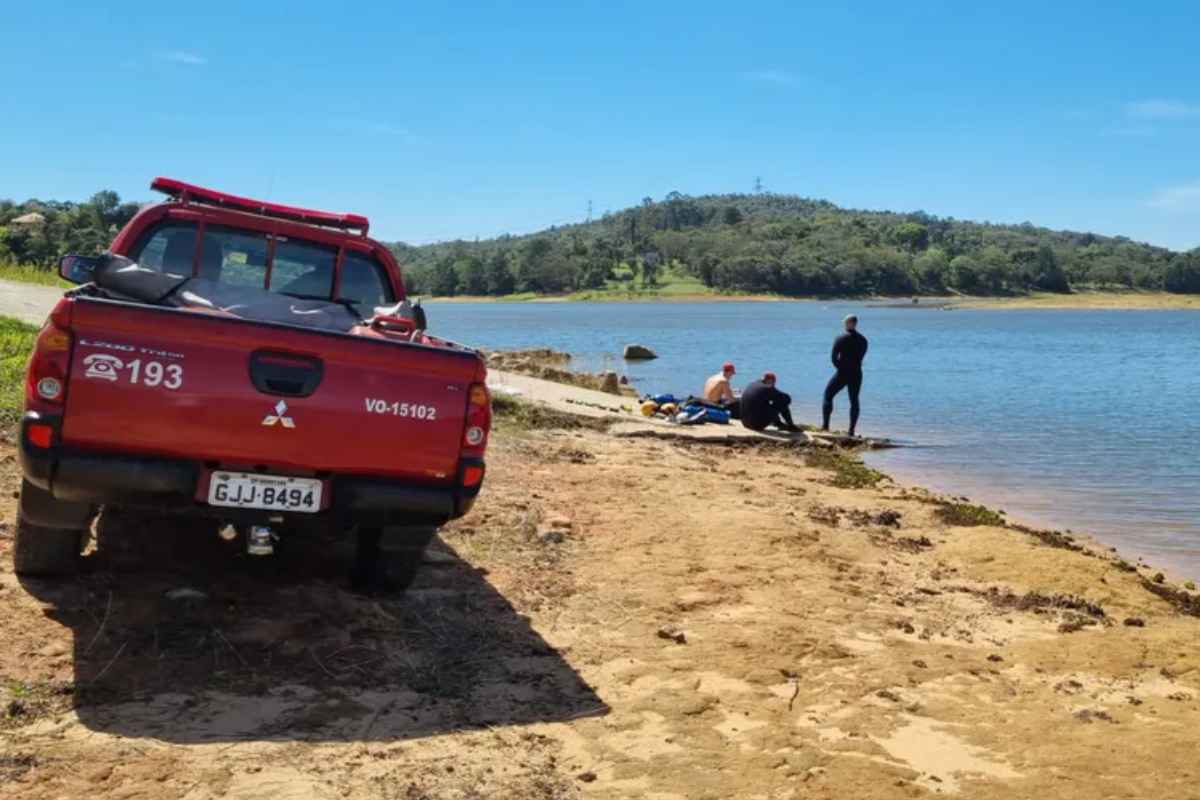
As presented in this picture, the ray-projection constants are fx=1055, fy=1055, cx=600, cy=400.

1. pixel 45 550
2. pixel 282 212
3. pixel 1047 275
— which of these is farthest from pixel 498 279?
pixel 45 550

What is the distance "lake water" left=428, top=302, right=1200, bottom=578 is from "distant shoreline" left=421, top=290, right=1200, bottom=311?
74.4 meters

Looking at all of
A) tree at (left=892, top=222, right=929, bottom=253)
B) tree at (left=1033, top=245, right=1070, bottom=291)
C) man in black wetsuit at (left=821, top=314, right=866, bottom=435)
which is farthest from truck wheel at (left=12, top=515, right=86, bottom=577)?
tree at (left=892, top=222, right=929, bottom=253)

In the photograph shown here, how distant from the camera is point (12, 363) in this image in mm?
11117

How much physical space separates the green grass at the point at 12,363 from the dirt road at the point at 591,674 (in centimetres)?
173

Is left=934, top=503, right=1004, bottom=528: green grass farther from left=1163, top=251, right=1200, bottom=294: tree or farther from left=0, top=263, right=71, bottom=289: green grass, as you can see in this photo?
left=1163, top=251, right=1200, bottom=294: tree

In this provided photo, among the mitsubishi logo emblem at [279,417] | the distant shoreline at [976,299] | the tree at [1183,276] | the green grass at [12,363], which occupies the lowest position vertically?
the green grass at [12,363]

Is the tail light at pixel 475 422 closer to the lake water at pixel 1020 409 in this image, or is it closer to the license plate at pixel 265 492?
the license plate at pixel 265 492

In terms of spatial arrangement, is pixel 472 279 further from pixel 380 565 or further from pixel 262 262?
pixel 380 565

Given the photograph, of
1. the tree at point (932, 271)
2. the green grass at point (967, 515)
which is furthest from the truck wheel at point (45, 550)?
the tree at point (932, 271)

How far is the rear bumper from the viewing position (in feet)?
14.1

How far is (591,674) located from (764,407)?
10.4 m

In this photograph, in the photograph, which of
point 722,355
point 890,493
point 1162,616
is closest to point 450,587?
point 1162,616

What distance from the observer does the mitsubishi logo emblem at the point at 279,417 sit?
453cm

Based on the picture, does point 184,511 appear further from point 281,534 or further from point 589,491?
point 589,491
